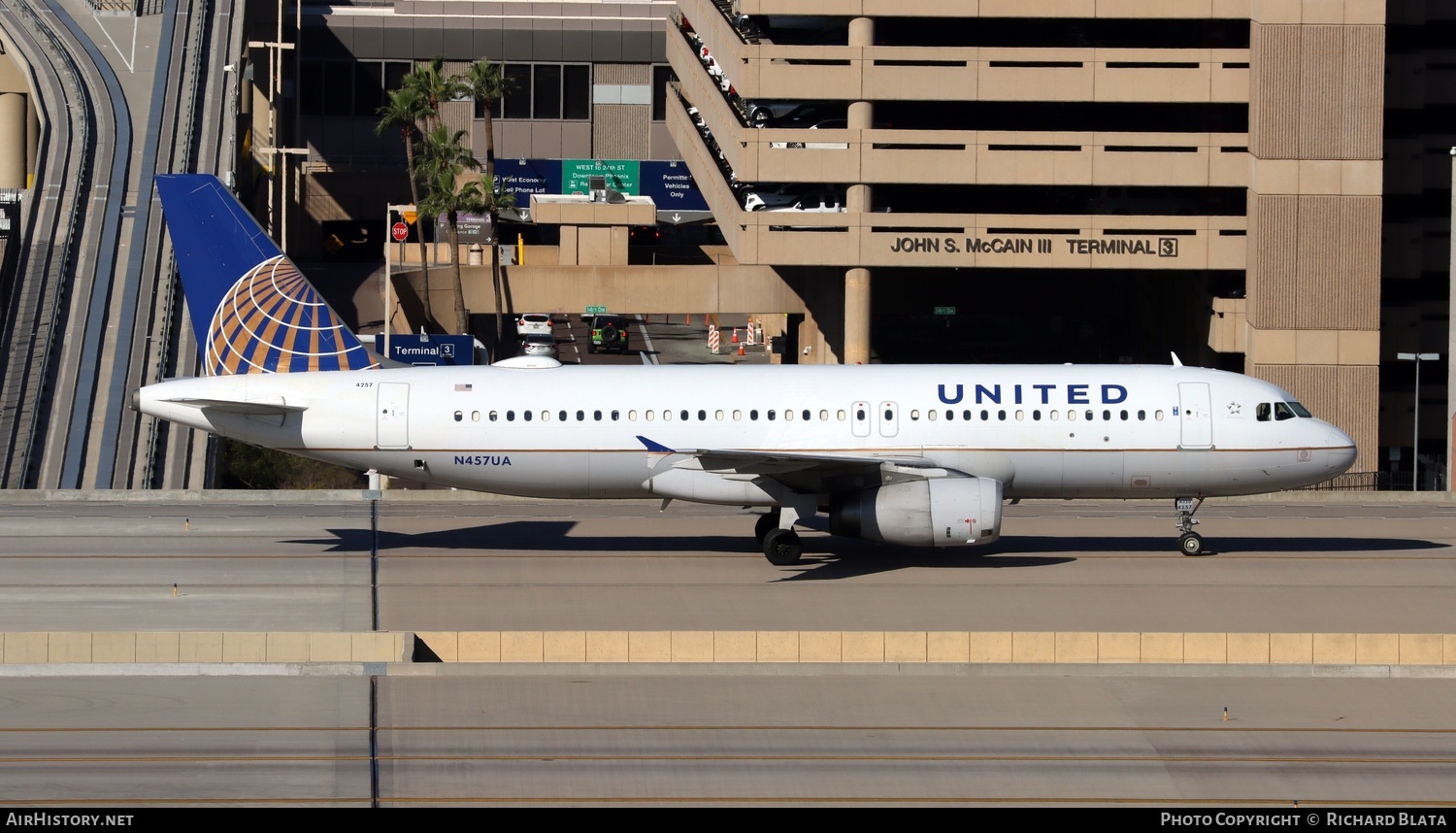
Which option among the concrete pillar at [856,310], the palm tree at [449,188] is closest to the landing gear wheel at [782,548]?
the concrete pillar at [856,310]

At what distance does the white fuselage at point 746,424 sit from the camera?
115 ft

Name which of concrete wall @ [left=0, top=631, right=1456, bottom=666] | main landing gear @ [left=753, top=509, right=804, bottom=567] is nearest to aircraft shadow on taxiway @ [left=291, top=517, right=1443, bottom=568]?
main landing gear @ [left=753, top=509, right=804, bottom=567]

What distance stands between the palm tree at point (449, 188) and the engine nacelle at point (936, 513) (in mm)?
46598

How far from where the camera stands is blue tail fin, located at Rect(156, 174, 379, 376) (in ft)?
119

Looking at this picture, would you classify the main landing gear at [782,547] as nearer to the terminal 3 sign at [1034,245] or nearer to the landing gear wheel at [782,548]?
the landing gear wheel at [782,548]

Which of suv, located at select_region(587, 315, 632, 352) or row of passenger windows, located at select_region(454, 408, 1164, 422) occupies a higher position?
suv, located at select_region(587, 315, 632, 352)

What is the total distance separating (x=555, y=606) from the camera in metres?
32.0

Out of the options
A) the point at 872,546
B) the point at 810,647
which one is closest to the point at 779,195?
the point at 872,546

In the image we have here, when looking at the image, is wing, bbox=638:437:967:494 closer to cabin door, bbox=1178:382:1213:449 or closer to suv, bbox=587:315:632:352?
cabin door, bbox=1178:382:1213:449

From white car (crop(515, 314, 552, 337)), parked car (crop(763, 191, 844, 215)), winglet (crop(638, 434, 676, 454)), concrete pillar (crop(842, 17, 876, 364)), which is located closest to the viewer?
winglet (crop(638, 434, 676, 454))

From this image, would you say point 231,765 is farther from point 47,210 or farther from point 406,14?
point 406,14

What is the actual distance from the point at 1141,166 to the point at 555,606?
37.0m

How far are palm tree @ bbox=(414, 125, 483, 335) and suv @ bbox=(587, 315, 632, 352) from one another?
26.7ft

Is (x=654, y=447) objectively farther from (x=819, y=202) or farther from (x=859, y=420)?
(x=819, y=202)
